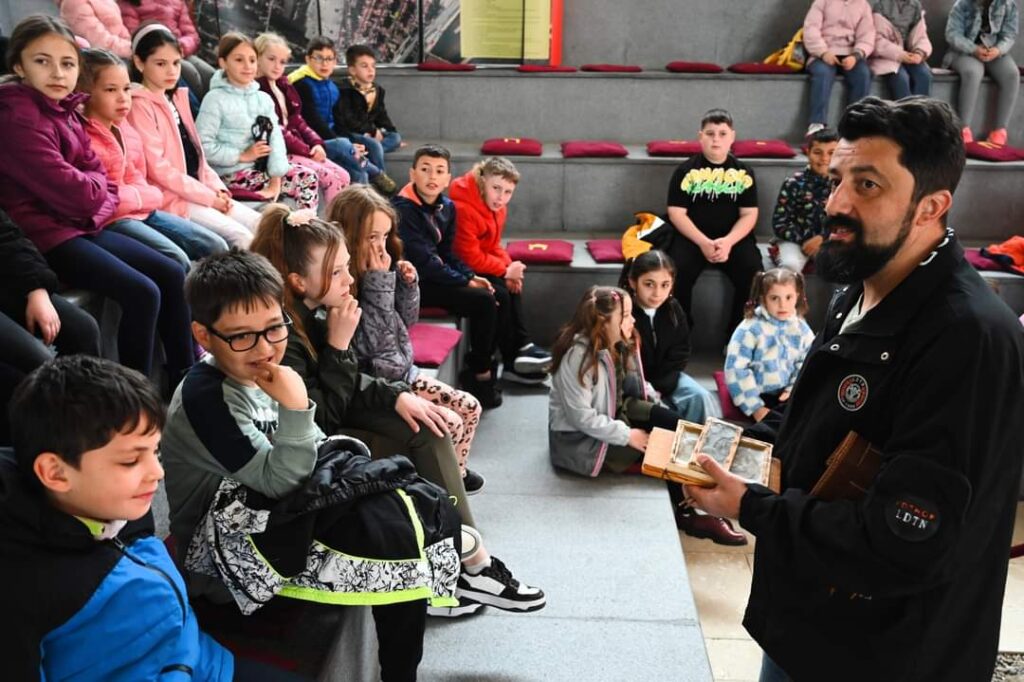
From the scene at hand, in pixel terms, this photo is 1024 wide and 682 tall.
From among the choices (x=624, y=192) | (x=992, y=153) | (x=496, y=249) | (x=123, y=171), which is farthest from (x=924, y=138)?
(x=992, y=153)

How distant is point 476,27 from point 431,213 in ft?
10.6

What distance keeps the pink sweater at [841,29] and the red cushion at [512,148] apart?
2.11m

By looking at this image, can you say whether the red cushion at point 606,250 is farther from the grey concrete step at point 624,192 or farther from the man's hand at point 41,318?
the man's hand at point 41,318

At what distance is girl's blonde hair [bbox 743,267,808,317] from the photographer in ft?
12.6

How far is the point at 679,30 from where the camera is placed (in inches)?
273

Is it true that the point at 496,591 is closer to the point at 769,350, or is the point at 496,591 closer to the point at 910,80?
the point at 769,350

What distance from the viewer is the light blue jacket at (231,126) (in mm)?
4008

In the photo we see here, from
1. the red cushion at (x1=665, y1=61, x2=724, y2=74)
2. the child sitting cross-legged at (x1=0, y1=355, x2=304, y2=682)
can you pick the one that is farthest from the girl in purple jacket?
the red cushion at (x1=665, y1=61, x2=724, y2=74)

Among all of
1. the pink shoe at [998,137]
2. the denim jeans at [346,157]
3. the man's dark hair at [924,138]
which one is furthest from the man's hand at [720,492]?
the pink shoe at [998,137]

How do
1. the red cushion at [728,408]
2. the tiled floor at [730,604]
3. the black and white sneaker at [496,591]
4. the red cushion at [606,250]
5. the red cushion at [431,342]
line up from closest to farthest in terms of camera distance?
1. the black and white sneaker at [496,591]
2. the tiled floor at [730,604]
3. the red cushion at [431,342]
4. the red cushion at [728,408]
5. the red cushion at [606,250]

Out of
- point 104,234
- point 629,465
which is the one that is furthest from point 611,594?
point 104,234

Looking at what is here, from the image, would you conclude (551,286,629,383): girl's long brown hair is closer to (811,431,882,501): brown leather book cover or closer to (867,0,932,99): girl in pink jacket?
(811,431,882,501): brown leather book cover

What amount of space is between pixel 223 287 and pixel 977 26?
6.20 m

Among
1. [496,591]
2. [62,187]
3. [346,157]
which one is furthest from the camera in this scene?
[346,157]
